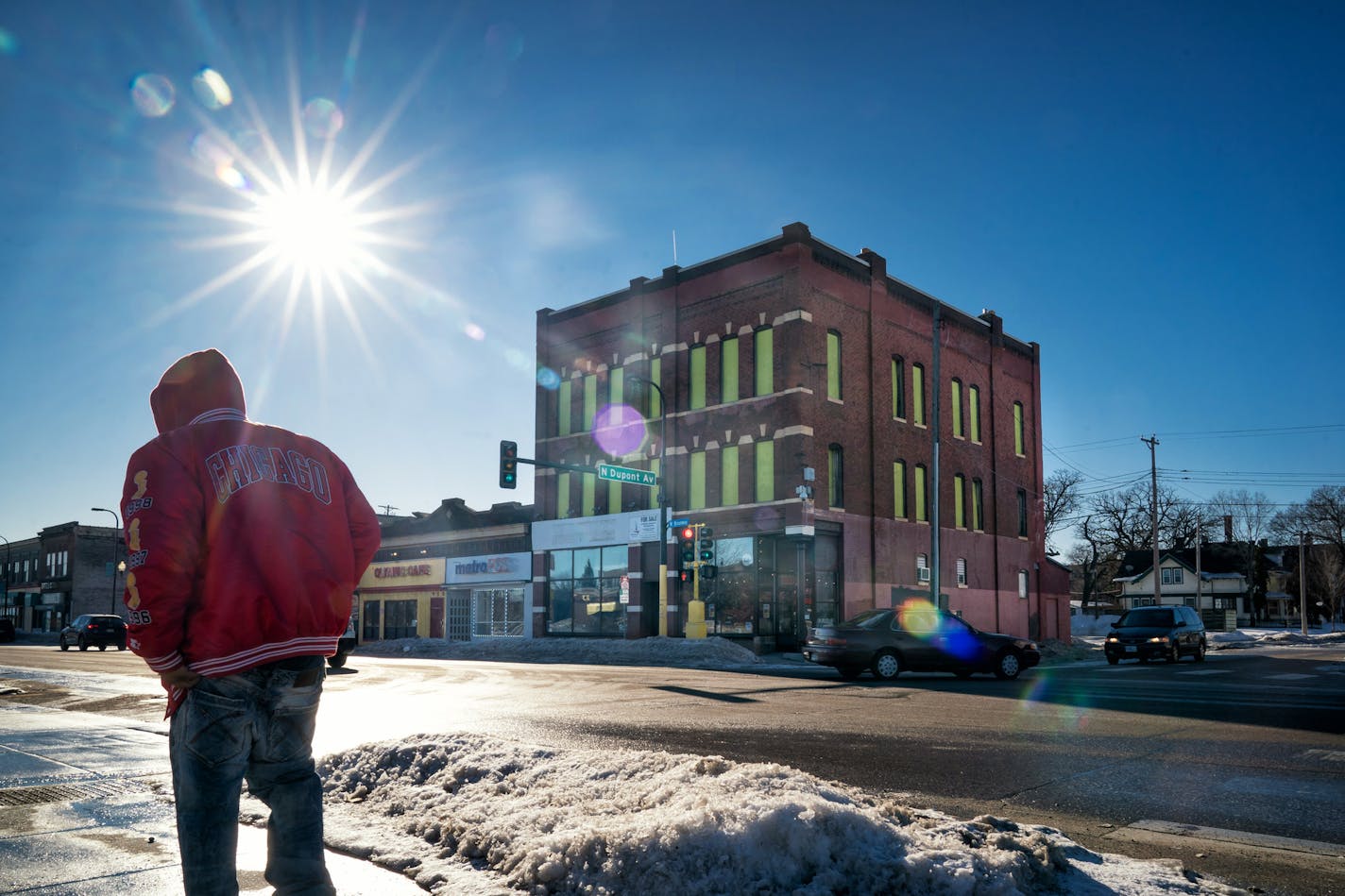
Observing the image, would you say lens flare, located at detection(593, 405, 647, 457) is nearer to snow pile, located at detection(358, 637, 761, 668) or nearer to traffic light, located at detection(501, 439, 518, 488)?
snow pile, located at detection(358, 637, 761, 668)

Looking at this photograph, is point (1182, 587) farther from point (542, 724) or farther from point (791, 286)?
point (542, 724)

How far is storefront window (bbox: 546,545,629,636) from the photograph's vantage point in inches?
1475

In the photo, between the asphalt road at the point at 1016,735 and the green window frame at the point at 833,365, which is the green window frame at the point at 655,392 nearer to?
the green window frame at the point at 833,365

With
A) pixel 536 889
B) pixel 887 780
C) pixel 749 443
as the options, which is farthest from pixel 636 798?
pixel 749 443

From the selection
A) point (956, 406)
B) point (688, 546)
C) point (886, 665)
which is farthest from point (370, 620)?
point (886, 665)

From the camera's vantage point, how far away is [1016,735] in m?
9.49

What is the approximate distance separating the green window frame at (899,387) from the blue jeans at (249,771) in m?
34.9

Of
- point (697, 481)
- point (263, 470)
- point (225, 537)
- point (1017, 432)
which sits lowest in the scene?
point (225, 537)

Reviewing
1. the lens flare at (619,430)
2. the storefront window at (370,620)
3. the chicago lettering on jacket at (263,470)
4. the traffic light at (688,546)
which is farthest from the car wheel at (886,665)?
the storefront window at (370,620)

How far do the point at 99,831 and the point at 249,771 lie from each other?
8.98 feet

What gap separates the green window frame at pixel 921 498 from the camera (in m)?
37.2

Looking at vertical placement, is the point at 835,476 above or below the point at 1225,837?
above

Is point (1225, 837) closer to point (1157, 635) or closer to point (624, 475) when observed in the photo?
point (1157, 635)

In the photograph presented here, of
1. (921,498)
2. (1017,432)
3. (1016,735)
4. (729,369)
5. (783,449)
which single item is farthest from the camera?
(1017,432)
